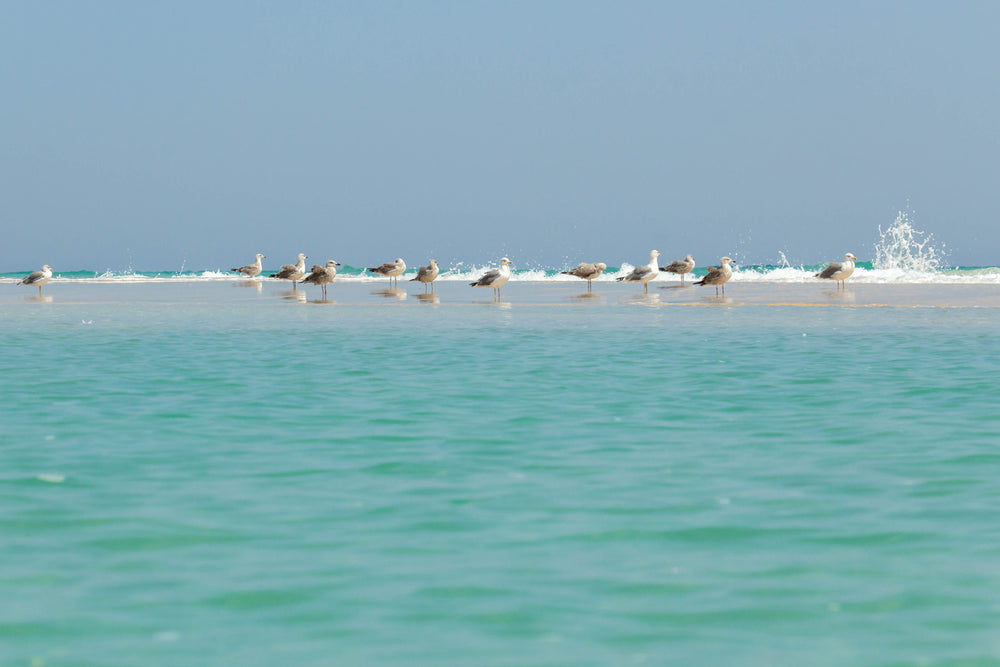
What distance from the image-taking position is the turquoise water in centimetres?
479

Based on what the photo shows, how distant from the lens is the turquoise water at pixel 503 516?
15.7 ft

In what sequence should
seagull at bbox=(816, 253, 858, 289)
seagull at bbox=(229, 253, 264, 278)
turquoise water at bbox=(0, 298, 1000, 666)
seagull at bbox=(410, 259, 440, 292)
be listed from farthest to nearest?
seagull at bbox=(229, 253, 264, 278)
seagull at bbox=(410, 259, 440, 292)
seagull at bbox=(816, 253, 858, 289)
turquoise water at bbox=(0, 298, 1000, 666)

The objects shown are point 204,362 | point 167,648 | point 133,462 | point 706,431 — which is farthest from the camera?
point 204,362

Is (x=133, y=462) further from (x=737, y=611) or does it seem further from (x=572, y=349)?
(x=572, y=349)

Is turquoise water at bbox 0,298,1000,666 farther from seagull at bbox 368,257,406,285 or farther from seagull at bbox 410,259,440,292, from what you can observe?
seagull at bbox 368,257,406,285

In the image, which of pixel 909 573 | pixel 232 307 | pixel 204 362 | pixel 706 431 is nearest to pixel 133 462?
pixel 706 431

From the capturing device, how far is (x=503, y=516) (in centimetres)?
673

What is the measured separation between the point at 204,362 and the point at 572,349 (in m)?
5.76

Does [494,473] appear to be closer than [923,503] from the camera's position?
No

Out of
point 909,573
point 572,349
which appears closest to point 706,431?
point 909,573

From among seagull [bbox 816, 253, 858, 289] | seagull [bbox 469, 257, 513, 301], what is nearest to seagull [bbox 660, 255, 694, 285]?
seagull [bbox 816, 253, 858, 289]

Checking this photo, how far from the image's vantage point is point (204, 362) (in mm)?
16047

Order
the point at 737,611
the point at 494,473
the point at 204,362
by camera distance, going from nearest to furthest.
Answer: the point at 737,611
the point at 494,473
the point at 204,362

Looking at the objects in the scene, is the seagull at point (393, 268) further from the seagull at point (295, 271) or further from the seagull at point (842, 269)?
the seagull at point (842, 269)
